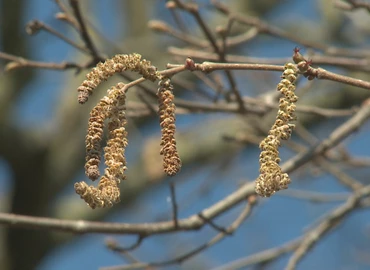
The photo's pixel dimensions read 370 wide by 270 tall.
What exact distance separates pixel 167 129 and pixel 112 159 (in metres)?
0.09

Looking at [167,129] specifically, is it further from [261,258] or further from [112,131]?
[261,258]

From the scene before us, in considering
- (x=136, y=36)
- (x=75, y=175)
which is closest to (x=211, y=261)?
(x=75, y=175)

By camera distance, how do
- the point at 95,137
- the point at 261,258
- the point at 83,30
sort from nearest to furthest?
the point at 95,137
the point at 83,30
the point at 261,258

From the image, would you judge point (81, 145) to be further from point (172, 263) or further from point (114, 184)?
point (114, 184)

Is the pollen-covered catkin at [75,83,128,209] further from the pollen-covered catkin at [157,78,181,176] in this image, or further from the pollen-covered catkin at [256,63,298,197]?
the pollen-covered catkin at [256,63,298,197]

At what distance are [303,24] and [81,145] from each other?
165cm

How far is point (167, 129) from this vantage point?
Answer: 0.94m

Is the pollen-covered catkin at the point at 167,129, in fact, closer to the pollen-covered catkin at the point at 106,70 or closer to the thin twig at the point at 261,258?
the pollen-covered catkin at the point at 106,70

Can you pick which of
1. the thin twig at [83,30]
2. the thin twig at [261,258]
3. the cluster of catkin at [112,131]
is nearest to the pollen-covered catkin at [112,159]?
the cluster of catkin at [112,131]

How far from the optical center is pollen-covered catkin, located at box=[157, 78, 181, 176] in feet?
3.01

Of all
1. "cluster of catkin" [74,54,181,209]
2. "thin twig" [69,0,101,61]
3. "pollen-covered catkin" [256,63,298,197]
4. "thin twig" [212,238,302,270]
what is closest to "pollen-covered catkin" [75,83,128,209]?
"cluster of catkin" [74,54,181,209]

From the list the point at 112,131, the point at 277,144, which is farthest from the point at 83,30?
the point at 277,144

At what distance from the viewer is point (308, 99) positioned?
366 cm

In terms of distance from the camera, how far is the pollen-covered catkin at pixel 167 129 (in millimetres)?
918
